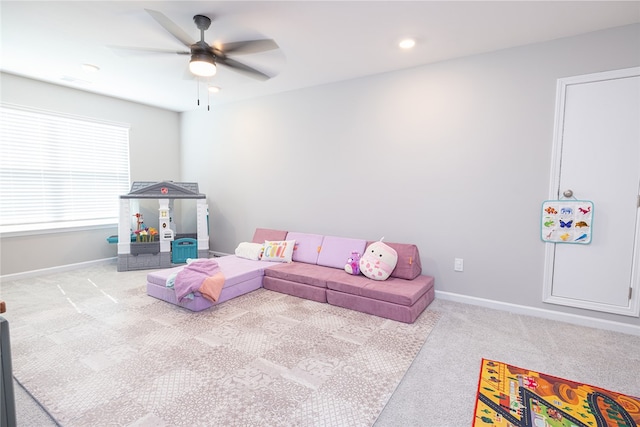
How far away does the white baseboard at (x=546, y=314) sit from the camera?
2732 millimetres

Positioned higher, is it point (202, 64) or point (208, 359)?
point (202, 64)

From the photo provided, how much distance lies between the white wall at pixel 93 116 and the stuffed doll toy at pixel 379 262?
4272 mm

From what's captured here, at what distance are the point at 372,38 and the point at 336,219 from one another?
2.17 meters

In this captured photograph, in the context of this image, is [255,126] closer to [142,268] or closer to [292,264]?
[292,264]

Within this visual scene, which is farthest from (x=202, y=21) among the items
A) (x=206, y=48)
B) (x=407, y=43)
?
(x=407, y=43)

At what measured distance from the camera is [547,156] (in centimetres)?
294

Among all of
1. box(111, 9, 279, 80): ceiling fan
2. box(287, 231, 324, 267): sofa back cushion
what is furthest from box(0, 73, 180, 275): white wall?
box(287, 231, 324, 267): sofa back cushion

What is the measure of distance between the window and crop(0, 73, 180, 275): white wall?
0.41 feet

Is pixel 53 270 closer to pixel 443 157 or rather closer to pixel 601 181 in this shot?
pixel 443 157

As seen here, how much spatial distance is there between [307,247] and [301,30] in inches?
98.4

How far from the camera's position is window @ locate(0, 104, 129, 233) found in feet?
13.4

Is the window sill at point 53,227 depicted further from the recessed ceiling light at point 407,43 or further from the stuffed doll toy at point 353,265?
the recessed ceiling light at point 407,43

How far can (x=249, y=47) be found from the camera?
255cm

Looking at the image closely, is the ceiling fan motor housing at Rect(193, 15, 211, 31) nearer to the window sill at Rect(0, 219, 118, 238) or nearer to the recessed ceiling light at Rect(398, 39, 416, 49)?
the recessed ceiling light at Rect(398, 39, 416, 49)
